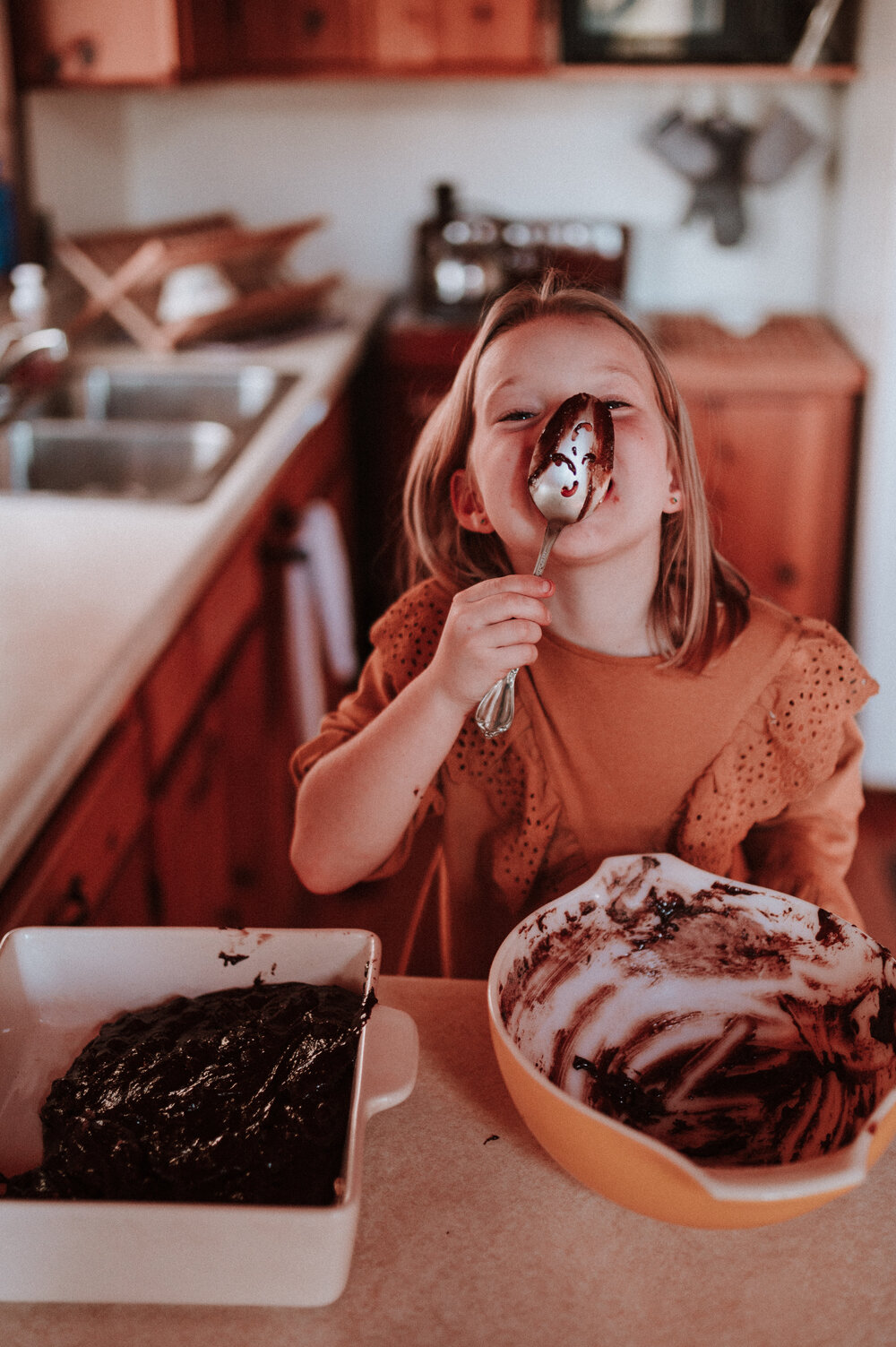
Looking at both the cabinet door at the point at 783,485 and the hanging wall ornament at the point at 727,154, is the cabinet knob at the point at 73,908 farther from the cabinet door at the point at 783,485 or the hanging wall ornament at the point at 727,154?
the hanging wall ornament at the point at 727,154

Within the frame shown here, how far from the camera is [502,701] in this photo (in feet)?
2.96

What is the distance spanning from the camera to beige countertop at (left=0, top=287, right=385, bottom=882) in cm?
107

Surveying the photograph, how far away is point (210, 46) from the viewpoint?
9.13 feet

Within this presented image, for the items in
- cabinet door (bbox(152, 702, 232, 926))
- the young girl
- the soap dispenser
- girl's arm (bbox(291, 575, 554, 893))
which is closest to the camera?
girl's arm (bbox(291, 575, 554, 893))

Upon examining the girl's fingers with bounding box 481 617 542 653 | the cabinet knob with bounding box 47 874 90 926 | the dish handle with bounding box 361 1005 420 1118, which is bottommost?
the cabinet knob with bounding box 47 874 90 926

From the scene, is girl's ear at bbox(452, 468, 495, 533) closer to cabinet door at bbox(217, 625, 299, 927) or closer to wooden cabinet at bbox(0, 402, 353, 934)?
wooden cabinet at bbox(0, 402, 353, 934)

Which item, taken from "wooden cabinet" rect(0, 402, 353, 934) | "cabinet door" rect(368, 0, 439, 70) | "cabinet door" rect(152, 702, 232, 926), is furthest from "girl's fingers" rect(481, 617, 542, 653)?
"cabinet door" rect(368, 0, 439, 70)

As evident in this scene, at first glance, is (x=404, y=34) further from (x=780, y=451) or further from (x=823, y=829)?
(x=823, y=829)

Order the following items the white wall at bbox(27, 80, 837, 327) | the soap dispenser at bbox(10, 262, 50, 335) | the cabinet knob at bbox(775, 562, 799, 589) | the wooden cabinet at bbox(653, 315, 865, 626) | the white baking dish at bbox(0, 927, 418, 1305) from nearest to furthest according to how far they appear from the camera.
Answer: the white baking dish at bbox(0, 927, 418, 1305) → the soap dispenser at bbox(10, 262, 50, 335) → the wooden cabinet at bbox(653, 315, 865, 626) → the cabinet knob at bbox(775, 562, 799, 589) → the white wall at bbox(27, 80, 837, 327)

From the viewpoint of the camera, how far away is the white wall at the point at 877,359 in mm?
2594

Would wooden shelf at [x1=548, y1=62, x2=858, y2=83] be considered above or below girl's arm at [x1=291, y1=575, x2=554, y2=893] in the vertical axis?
above

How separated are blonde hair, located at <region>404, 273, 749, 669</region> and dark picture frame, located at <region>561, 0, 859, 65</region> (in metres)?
2.11

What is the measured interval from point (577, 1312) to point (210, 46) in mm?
2816

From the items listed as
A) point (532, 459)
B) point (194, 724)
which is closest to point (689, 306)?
point (194, 724)
